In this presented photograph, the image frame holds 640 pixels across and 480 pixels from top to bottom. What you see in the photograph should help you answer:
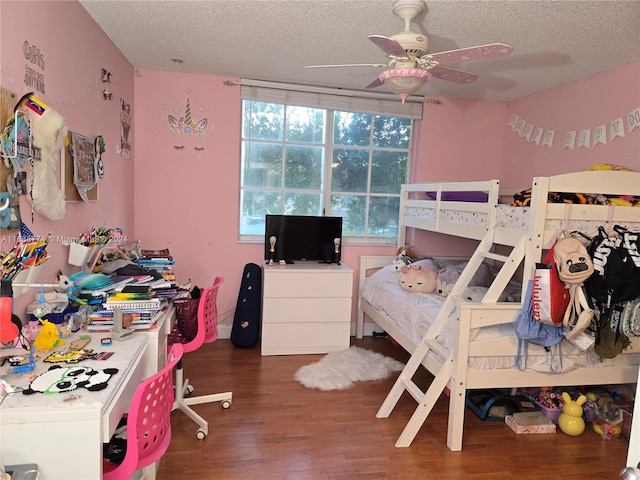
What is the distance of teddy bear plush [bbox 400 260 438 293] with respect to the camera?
3387 millimetres

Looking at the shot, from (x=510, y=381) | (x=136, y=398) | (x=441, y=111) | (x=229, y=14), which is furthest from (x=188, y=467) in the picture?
(x=441, y=111)

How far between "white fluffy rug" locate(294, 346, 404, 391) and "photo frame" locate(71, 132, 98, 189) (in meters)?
1.92

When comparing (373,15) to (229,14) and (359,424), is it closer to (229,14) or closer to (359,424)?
(229,14)

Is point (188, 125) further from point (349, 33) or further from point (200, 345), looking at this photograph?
point (200, 345)

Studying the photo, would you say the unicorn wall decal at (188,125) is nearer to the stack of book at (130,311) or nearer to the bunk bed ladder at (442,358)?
the stack of book at (130,311)

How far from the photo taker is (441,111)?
421 cm

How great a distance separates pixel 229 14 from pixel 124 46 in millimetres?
1079

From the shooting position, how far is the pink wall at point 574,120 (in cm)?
302

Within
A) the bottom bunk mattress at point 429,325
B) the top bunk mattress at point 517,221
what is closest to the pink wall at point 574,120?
the top bunk mattress at point 517,221

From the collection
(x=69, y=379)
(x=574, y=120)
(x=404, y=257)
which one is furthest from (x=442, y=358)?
(x=574, y=120)

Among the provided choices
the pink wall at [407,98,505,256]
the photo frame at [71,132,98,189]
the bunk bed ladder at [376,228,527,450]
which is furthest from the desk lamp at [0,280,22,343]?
the pink wall at [407,98,505,256]

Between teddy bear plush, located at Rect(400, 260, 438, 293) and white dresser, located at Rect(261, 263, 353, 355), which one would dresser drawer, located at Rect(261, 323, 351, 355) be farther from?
teddy bear plush, located at Rect(400, 260, 438, 293)

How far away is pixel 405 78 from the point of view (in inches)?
85.1

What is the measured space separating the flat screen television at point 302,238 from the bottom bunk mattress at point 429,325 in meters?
0.49
